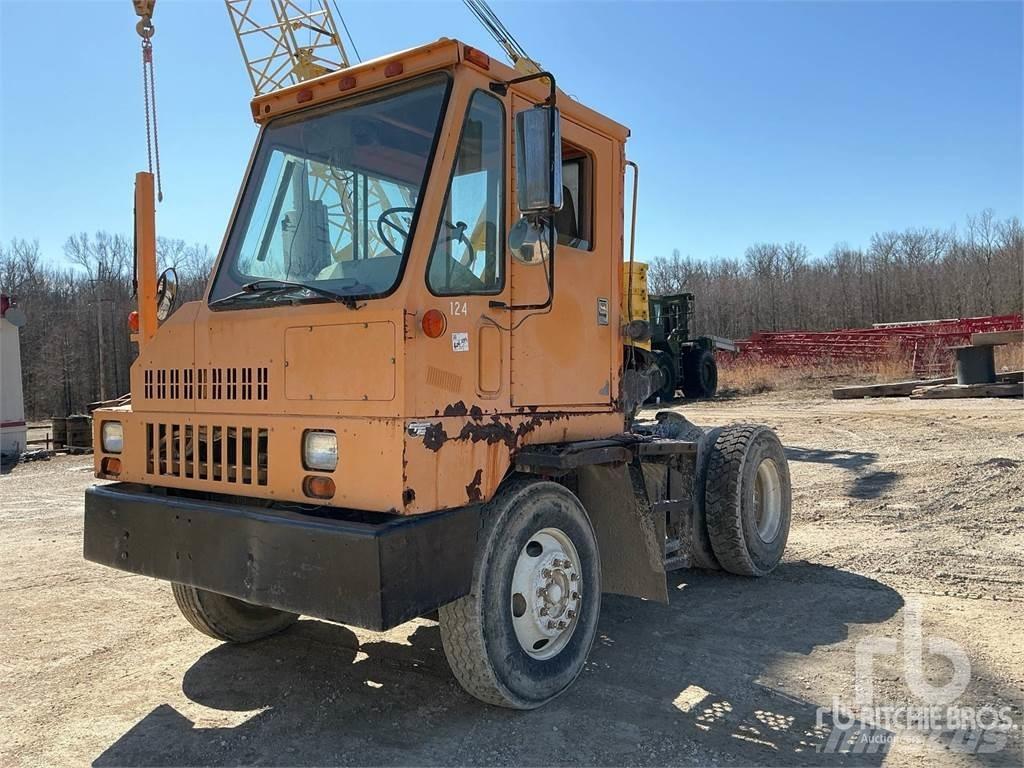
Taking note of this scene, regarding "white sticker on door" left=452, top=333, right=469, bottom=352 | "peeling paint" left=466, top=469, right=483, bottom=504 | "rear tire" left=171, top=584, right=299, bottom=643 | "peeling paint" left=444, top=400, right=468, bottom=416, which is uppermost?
"white sticker on door" left=452, top=333, right=469, bottom=352

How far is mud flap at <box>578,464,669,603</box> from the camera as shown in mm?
4422

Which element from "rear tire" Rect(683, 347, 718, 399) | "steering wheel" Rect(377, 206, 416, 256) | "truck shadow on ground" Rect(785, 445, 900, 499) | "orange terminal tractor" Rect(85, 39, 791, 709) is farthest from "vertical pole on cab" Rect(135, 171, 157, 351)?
"rear tire" Rect(683, 347, 718, 399)

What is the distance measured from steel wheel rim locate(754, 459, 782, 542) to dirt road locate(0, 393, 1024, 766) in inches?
14.6

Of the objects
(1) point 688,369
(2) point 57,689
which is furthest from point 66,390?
(2) point 57,689

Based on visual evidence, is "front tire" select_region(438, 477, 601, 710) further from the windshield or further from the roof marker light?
the roof marker light

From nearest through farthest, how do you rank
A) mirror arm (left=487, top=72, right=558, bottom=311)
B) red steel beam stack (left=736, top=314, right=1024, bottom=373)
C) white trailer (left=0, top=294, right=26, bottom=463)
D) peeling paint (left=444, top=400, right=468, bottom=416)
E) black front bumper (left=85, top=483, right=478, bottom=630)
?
black front bumper (left=85, top=483, right=478, bottom=630), peeling paint (left=444, top=400, right=468, bottom=416), mirror arm (left=487, top=72, right=558, bottom=311), white trailer (left=0, top=294, right=26, bottom=463), red steel beam stack (left=736, top=314, right=1024, bottom=373)

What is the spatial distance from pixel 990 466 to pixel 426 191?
320 inches

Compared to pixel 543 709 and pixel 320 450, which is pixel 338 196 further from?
pixel 543 709

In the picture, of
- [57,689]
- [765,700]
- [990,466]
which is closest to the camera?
[765,700]

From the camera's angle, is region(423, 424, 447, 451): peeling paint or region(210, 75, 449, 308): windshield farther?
region(210, 75, 449, 308): windshield

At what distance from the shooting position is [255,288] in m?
3.71

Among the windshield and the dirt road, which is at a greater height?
the windshield

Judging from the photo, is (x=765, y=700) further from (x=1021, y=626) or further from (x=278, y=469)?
(x=278, y=469)
